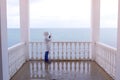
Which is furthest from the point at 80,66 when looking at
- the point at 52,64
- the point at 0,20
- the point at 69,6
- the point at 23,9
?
the point at 0,20

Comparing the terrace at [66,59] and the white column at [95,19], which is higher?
the white column at [95,19]

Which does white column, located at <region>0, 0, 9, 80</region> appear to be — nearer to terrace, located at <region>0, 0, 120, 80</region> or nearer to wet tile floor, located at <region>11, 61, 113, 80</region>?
terrace, located at <region>0, 0, 120, 80</region>

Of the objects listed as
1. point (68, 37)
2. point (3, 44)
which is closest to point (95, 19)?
point (68, 37)

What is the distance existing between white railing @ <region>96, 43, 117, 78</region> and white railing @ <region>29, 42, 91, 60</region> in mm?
782

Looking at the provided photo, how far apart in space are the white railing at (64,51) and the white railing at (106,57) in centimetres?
78

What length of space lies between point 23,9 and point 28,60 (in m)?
1.97

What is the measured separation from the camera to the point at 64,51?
811cm

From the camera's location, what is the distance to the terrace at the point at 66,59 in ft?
17.7

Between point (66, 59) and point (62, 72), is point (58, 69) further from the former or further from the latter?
point (66, 59)

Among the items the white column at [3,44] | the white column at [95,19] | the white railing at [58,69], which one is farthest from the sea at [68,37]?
the white column at [3,44]

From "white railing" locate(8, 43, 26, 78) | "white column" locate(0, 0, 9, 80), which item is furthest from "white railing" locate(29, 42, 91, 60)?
"white column" locate(0, 0, 9, 80)

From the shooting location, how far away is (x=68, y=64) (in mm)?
7199

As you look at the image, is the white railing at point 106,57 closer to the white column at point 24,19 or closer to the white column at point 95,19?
the white column at point 95,19

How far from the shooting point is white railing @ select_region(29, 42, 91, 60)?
7992mm
